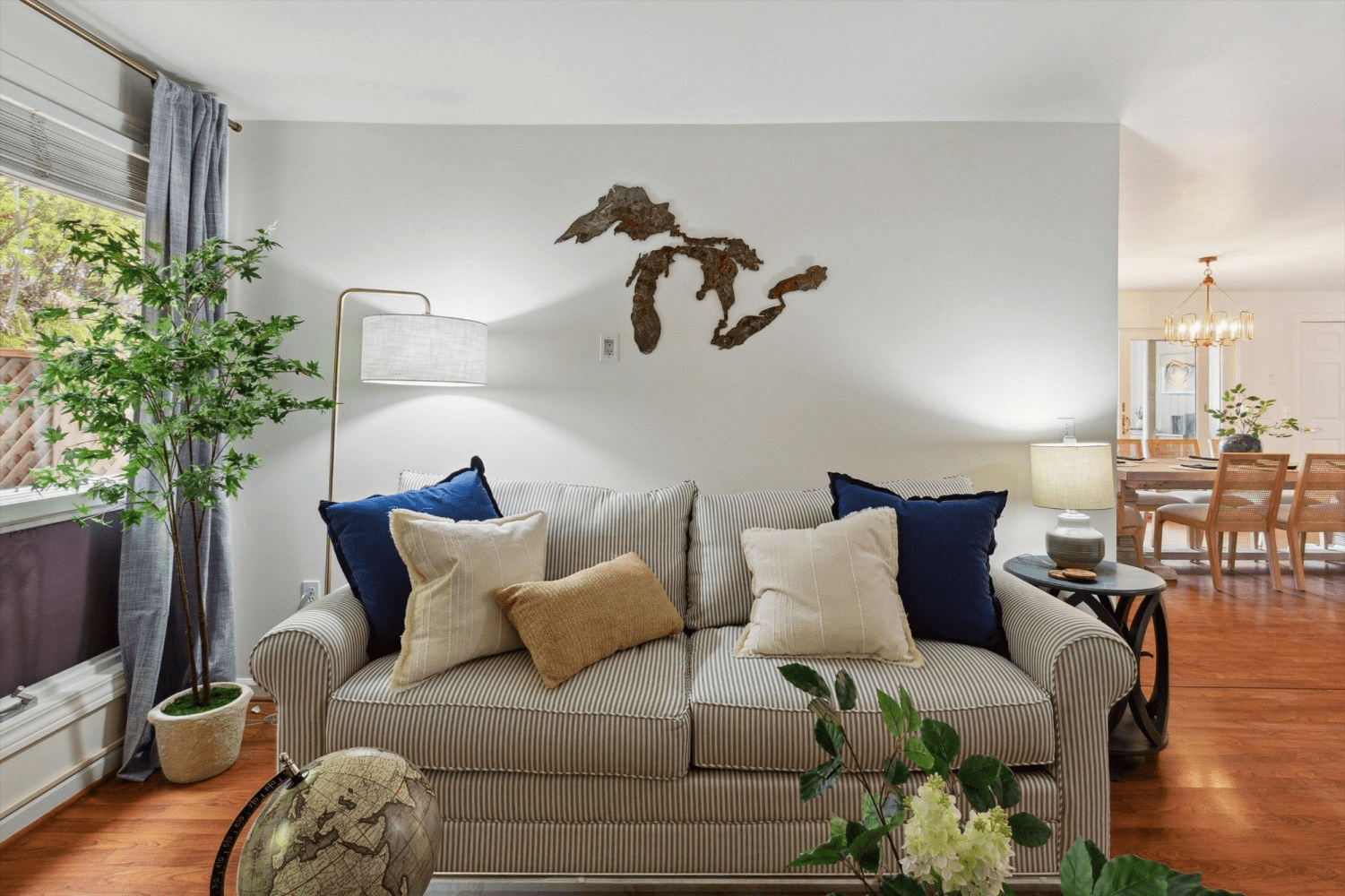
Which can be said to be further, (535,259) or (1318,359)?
(1318,359)

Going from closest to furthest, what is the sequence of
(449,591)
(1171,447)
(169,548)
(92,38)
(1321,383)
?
(449,591)
(92,38)
(169,548)
(1171,447)
(1321,383)

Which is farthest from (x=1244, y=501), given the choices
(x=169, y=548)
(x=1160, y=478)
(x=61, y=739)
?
(x=61, y=739)

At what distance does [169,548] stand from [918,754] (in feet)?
8.59

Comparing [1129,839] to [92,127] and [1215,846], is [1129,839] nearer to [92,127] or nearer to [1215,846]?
[1215,846]

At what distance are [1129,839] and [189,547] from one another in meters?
3.16

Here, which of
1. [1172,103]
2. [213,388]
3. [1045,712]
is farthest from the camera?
[1172,103]

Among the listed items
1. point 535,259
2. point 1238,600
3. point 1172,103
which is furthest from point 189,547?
point 1238,600

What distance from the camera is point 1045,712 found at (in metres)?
1.60

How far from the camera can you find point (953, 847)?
2.11 feet

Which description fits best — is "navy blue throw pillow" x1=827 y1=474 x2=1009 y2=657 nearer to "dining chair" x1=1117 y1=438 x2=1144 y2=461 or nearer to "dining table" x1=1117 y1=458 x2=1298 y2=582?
"dining table" x1=1117 y1=458 x2=1298 y2=582

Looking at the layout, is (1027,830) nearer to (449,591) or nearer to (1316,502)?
(449,591)

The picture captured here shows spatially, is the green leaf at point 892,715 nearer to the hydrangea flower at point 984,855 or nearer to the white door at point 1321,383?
the hydrangea flower at point 984,855

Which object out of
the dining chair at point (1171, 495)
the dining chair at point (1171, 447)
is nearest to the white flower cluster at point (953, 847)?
the dining chair at point (1171, 495)

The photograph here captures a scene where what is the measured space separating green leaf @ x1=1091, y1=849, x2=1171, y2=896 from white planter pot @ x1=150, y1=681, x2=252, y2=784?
8.09ft
